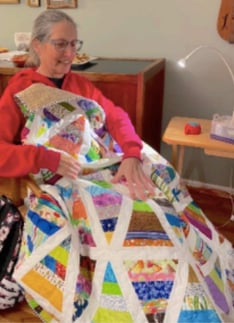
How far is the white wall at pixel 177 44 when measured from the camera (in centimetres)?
215

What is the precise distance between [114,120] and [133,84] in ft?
Answer: 1.10

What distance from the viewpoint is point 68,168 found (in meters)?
1.34

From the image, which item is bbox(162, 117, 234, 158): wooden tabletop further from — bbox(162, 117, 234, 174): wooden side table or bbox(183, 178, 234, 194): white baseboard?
bbox(183, 178, 234, 194): white baseboard

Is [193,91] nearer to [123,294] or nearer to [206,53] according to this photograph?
[206,53]

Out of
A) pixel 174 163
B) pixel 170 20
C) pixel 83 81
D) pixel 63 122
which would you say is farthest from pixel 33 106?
pixel 170 20

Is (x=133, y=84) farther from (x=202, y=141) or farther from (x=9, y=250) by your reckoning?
(x=9, y=250)

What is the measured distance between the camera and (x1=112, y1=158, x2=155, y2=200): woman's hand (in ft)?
4.46

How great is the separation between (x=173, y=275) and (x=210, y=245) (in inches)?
11.2

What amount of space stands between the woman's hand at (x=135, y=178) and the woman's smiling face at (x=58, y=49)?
0.49 metres

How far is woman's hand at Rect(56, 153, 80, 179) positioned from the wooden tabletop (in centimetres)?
57

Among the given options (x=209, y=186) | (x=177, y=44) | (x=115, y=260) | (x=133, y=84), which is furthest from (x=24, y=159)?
(x=209, y=186)

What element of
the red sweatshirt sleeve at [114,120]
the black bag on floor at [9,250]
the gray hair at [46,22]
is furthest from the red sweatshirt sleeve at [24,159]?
the gray hair at [46,22]

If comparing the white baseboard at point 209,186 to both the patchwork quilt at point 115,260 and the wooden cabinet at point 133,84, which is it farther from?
the patchwork quilt at point 115,260

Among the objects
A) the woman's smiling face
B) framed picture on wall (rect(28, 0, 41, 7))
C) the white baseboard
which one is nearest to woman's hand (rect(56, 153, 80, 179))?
the woman's smiling face
